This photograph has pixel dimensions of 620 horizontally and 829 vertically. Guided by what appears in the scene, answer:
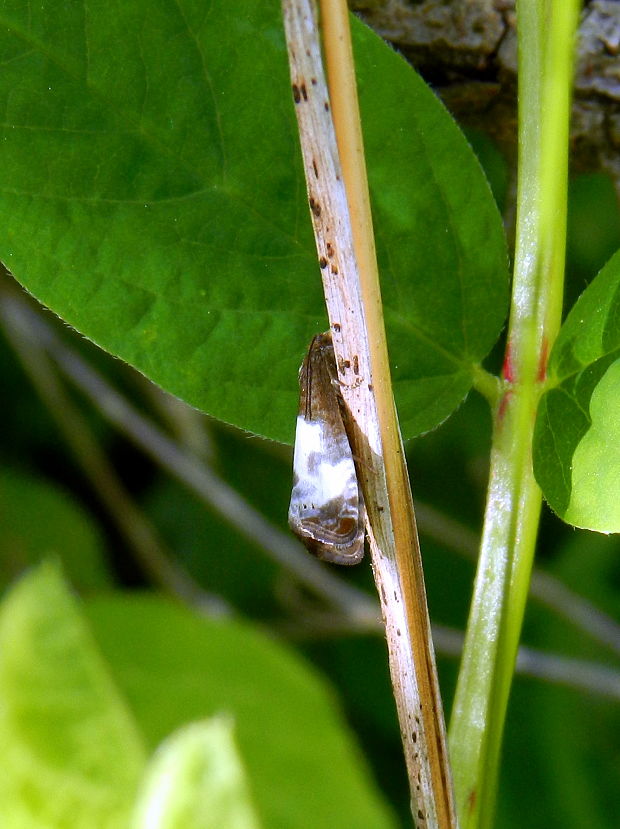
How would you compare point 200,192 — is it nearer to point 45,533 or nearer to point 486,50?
point 486,50

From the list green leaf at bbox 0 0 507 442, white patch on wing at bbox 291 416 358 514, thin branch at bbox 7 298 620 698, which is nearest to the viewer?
white patch on wing at bbox 291 416 358 514

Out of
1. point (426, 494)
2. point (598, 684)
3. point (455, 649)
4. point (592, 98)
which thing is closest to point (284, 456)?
point (426, 494)

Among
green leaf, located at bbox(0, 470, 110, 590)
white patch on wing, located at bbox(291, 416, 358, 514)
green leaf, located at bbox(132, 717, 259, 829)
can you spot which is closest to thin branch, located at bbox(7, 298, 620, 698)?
green leaf, located at bbox(0, 470, 110, 590)

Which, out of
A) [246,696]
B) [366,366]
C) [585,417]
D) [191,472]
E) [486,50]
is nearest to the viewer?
[366,366]

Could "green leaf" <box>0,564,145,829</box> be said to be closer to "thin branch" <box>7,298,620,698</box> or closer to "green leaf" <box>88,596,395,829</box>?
"green leaf" <box>88,596,395,829</box>

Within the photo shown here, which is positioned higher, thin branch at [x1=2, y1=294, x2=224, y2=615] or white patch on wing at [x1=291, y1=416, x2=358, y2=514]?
white patch on wing at [x1=291, y1=416, x2=358, y2=514]

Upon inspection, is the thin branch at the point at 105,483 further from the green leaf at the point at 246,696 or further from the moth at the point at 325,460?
the moth at the point at 325,460

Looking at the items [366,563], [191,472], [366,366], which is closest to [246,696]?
[191,472]
